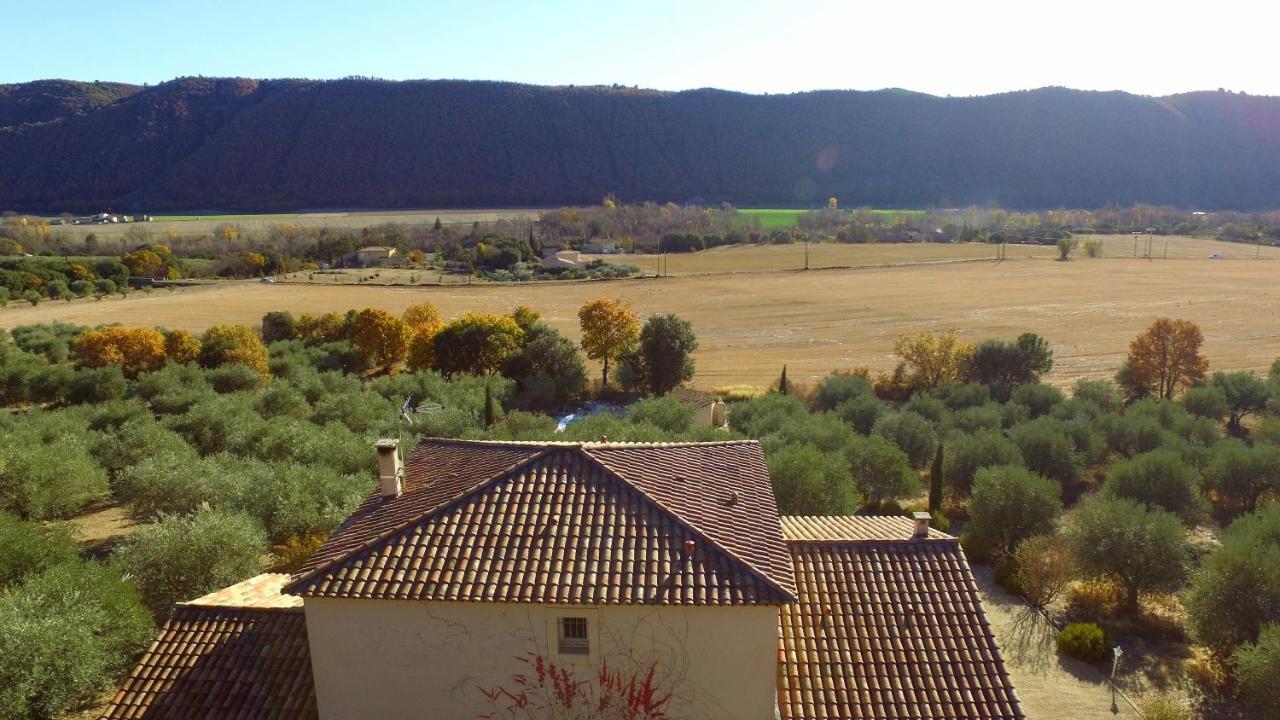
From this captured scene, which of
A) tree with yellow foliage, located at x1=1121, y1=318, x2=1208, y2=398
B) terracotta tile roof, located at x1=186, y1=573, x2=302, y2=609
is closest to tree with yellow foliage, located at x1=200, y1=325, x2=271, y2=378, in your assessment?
terracotta tile roof, located at x1=186, y1=573, x2=302, y2=609

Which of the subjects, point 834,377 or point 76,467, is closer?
point 76,467

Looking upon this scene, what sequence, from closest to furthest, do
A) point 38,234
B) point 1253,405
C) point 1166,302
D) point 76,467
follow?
point 76,467, point 1253,405, point 1166,302, point 38,234

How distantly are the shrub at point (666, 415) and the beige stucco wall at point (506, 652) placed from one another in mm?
14403

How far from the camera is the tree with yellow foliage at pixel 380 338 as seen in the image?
126ft

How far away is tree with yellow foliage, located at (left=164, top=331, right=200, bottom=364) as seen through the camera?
114 ft

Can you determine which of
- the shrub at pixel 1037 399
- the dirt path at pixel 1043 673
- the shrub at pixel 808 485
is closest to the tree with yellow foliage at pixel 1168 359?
the shrub at pixel 1037 399

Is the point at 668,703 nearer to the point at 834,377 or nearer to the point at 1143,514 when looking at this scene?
the point at 1143,514

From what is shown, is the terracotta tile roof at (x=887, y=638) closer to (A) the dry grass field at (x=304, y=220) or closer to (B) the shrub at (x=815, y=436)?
(B) the shrub at (x=815, y=436)

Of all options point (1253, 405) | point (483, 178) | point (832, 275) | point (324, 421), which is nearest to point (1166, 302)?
point (832, 275)

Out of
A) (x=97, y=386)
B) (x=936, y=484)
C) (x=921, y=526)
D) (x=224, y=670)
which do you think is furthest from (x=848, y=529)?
(x=97, y=386)

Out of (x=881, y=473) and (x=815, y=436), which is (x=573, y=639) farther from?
(x=815, y=436)

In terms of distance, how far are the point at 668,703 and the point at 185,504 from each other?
42.3 feet

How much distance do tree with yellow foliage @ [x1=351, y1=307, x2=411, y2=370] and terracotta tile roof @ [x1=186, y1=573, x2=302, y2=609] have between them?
91.3ft

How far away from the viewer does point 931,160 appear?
166 metres
